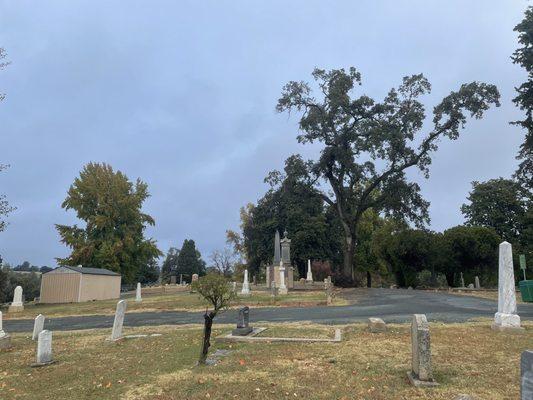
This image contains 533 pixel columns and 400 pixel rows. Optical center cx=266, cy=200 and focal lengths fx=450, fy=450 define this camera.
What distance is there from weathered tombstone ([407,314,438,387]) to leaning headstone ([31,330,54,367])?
760cm

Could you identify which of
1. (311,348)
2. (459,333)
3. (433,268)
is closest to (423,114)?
(433,268)

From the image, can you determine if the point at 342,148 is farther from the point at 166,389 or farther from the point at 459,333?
the point at 166,389

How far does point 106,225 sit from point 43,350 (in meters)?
42.8

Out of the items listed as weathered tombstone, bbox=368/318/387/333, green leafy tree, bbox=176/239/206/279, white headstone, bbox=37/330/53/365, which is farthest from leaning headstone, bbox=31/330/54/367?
green leafy tree, bbox=176/239/206/279

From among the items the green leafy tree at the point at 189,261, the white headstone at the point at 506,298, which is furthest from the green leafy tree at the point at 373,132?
the green leafy tree at the point at 189,261

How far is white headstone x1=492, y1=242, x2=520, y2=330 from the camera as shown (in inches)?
429

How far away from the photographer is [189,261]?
92312mm

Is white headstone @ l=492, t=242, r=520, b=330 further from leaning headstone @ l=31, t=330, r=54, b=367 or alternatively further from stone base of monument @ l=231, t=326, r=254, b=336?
leaning headstone @ l=31, t=330, r=54, b=367

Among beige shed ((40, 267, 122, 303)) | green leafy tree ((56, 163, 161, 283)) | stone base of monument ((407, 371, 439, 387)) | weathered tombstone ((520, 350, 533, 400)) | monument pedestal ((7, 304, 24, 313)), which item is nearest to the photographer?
weathered tombstone ((520, 350, 533, 400))

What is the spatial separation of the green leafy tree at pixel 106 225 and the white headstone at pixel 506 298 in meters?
43.6

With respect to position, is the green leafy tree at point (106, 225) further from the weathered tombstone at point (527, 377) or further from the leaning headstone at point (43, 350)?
the weathered tombstone at point (527, 377)

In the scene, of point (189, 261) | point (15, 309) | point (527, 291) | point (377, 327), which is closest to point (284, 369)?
point (377, 327)

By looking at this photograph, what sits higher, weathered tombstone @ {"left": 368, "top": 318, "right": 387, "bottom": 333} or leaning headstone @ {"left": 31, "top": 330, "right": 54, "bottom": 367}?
weathered tombstone @ {"left": 368, "top": 318, "right": 387, "bottom": 333}

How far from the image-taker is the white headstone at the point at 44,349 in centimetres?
980
